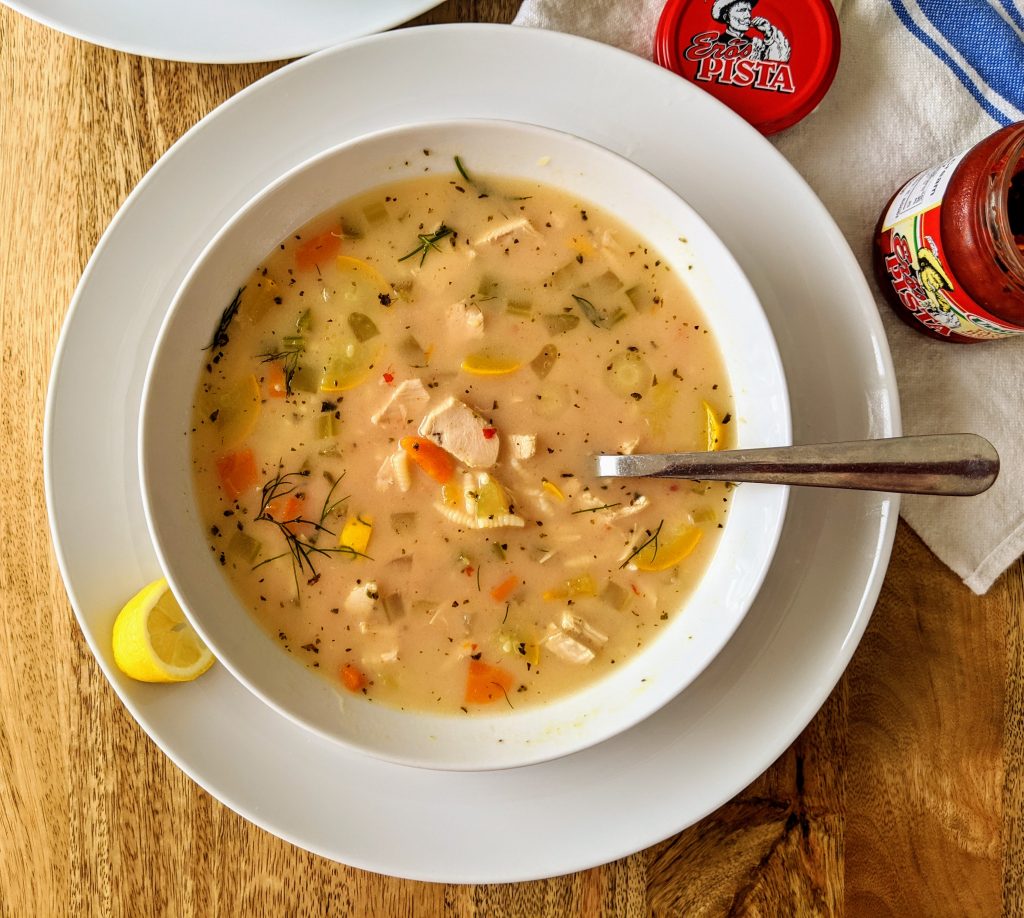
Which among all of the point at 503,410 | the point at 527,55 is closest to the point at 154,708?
the point at 503,410

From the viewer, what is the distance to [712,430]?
2.28 m

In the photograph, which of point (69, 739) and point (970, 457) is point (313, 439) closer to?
point (69, 739)

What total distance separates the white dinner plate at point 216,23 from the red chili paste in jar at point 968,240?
1408 mm

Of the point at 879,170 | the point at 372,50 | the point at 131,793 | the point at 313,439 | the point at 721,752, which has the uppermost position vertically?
the point at 372,50

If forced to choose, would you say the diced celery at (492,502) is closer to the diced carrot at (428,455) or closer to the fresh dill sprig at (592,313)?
the diced carrot at (428,455)

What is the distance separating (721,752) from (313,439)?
53.4 inches

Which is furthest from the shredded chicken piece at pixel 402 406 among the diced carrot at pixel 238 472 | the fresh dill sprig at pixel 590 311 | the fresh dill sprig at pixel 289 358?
the fresh dill sprig at pixel 590 311

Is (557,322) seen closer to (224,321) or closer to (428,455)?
(428,455)

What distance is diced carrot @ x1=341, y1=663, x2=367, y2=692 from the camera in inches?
92.7

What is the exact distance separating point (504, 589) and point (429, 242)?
93cm

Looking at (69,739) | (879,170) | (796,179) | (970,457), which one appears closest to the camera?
(970,457)

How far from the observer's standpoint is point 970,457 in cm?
197

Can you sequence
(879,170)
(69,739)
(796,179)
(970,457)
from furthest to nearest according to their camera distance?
(69,739)
(879,170)
(796,179)
(970,457)

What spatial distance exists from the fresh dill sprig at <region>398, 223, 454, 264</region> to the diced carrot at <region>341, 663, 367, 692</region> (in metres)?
1.11
